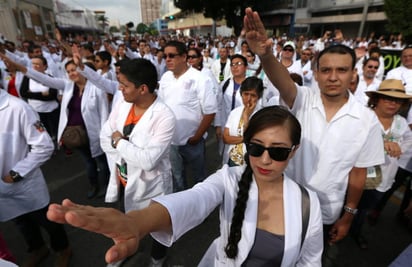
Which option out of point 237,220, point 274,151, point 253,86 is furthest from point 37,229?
point 253,86

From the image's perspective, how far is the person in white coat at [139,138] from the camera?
2.03m

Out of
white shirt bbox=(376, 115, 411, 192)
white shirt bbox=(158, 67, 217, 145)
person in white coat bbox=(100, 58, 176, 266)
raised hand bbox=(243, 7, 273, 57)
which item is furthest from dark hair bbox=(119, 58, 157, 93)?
white shirt bbox=(376, 115, 411, 192)

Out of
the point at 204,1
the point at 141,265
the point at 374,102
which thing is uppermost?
the point at 204,1

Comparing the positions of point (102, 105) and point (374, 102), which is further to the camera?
point (102, 105)

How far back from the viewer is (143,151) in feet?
6.53

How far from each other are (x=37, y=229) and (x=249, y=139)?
7.89 ft

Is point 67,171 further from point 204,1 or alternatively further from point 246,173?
point 204,1

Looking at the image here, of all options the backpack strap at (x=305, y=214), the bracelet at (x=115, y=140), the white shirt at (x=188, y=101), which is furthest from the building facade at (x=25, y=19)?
the backpack strap at (x=305, y=214)

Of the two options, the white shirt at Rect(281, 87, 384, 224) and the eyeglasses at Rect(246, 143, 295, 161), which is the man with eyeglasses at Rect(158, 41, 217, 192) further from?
the eyeglasses at Rect(246, 143, 295, 161)

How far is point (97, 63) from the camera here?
452cm

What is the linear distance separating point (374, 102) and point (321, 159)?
128 cm

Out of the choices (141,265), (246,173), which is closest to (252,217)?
(246,173)

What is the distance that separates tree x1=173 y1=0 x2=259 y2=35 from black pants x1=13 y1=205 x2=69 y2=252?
3276cm

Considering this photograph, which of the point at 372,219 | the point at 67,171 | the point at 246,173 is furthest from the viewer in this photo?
the point at 67,171
